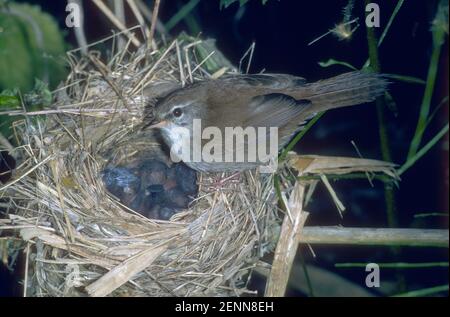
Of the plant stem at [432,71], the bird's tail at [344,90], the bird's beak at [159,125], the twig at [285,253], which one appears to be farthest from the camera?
the bird's beak at [159,125]

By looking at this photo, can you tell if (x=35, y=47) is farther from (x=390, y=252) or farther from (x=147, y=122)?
(x=390, y=252)

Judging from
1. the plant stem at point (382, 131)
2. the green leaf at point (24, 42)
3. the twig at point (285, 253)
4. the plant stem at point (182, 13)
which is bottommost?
the twig at point (285, 253)

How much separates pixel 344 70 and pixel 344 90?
1.01ft

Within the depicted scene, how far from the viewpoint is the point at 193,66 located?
427 cm

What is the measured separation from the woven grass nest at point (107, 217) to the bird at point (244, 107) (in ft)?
0.78

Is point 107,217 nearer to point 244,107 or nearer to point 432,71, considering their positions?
point 244,107

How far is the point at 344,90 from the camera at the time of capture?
3.75 m


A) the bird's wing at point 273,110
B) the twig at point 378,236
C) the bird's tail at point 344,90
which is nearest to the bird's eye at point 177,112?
the bird's wing at point 273,110

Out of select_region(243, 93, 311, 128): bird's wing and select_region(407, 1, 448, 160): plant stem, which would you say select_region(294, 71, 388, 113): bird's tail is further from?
select_region(407, 1, 448, 160): plant stem

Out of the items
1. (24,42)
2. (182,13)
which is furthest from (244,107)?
(24,42)

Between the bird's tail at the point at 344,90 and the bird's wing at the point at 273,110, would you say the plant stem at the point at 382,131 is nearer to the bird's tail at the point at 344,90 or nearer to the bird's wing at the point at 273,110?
the bird's tail at the point at 344,90

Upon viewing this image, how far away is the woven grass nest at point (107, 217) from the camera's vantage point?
11.2 feet

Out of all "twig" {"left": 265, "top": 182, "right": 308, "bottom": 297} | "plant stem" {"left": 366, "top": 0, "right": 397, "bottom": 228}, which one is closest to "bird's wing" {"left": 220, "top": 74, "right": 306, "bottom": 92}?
"plant stem" {"left": 366, "top": 0, "right": 397, "bottom": 228}
